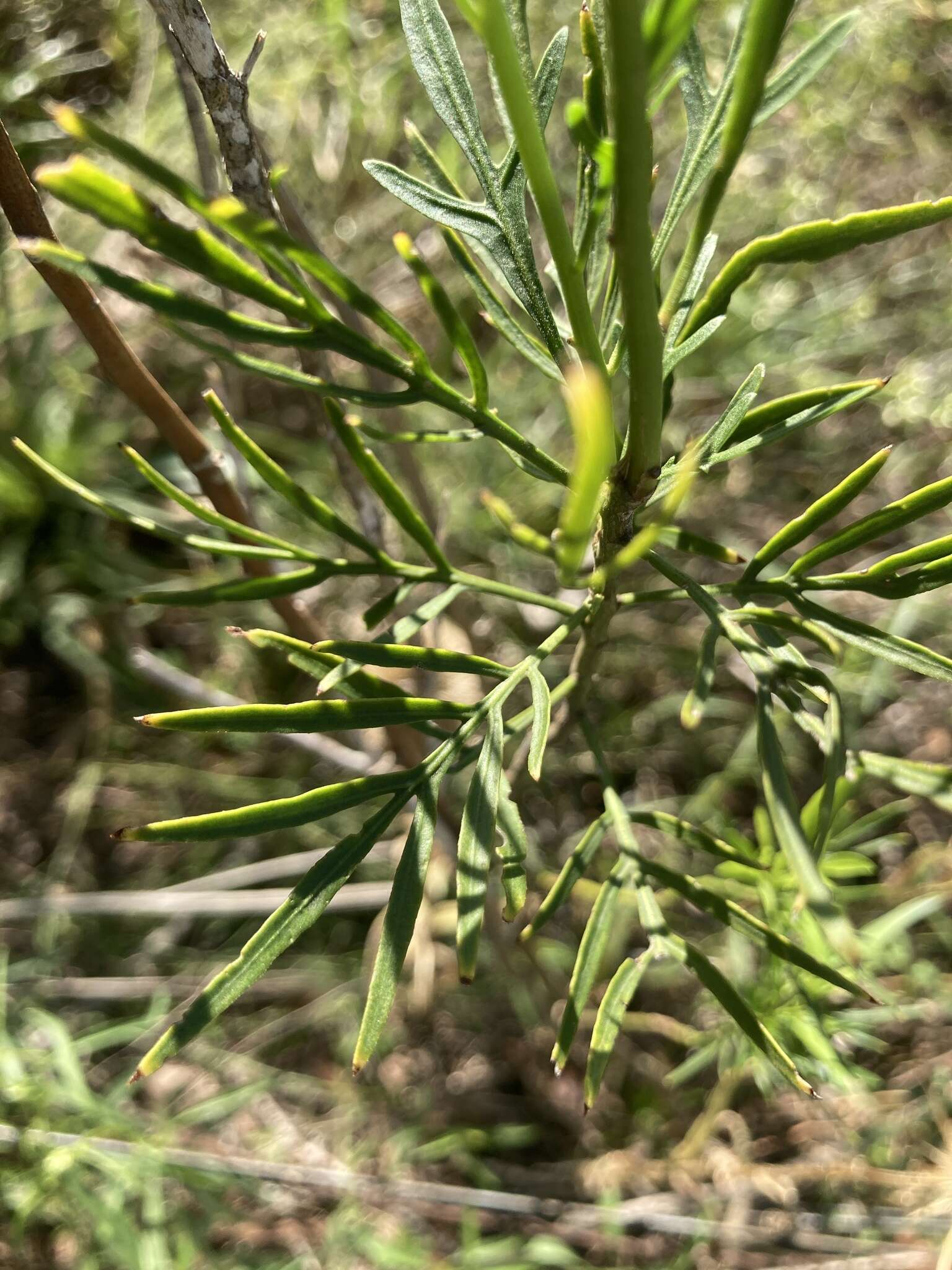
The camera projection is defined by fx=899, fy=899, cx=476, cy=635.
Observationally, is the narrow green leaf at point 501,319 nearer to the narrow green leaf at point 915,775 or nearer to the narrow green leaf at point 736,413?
the narrow green leaf at point 736,413

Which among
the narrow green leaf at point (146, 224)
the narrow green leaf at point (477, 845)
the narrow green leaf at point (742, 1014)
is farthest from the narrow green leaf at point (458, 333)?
the narrow green leaf at point (742, 1014)

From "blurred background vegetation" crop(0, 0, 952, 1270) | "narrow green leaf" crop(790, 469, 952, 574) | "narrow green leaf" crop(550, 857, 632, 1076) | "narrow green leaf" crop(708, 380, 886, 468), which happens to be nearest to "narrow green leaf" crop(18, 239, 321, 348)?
"narrow green leaf" crop(708, 380, 886, 468)

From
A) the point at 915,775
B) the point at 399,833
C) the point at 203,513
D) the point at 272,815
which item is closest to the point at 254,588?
the point at 203,513

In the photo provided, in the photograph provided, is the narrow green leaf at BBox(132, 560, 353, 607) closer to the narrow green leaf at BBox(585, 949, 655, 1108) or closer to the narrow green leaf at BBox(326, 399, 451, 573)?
the narrow green leaf at BBox(326, 399, 451, 573)

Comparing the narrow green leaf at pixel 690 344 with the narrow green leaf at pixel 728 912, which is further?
the narrow green leaf at pixel 728 912

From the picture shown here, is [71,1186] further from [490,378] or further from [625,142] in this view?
[490,378]

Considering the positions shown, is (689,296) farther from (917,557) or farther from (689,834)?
(689,834)
